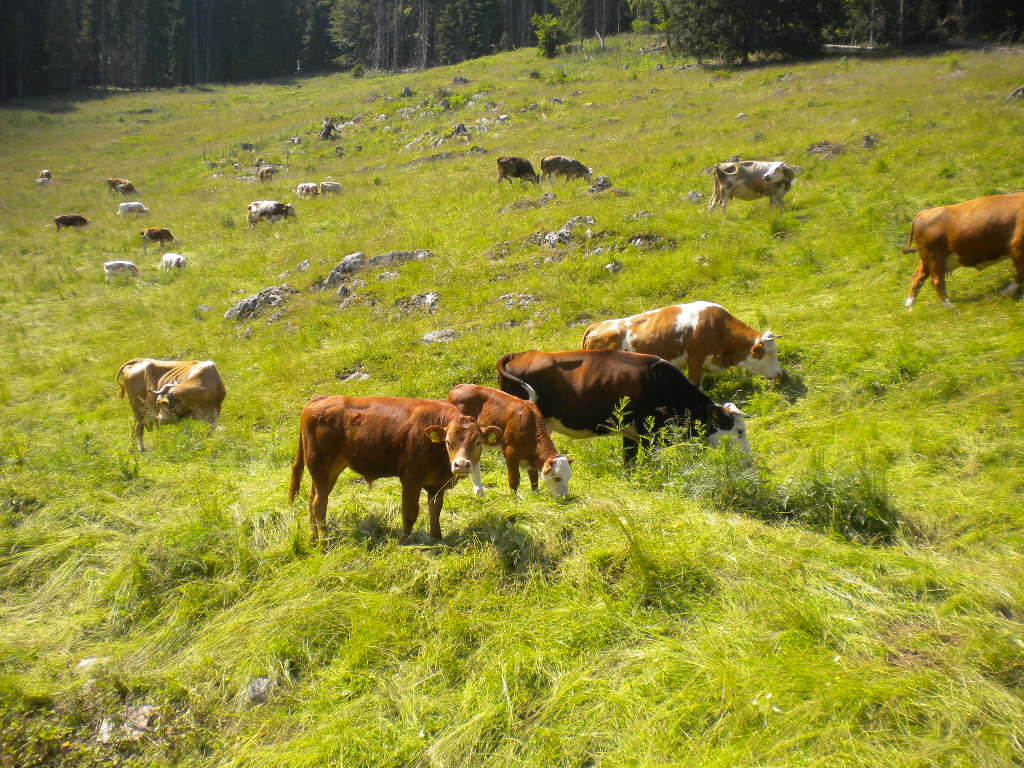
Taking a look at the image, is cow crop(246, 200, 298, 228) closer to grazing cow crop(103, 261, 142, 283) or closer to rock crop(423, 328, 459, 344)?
grazing cow crop(103, 261, 142, 283)

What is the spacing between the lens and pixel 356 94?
203 ft

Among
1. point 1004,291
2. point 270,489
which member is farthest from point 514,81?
point 270,489

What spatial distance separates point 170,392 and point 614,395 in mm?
8780

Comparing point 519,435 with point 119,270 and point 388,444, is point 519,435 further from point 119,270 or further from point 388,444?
point 119,270

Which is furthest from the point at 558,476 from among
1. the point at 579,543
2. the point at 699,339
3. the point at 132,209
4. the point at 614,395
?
the point at 132,209

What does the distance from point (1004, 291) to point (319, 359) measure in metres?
13.0

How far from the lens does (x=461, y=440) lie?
568cm

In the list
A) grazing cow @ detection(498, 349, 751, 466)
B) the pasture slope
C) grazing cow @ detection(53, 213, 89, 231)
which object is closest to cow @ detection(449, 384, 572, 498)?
the pasture slope

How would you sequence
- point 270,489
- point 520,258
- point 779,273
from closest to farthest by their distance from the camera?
1. point 270,489
2. point 779,273
3. point 520,258

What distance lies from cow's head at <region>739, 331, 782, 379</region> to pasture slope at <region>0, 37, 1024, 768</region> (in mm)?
430

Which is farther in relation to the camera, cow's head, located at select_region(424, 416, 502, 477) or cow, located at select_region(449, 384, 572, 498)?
cow, located at select_region(449, 384, 572, 498)

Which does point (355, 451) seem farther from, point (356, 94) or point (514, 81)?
point (356, 94)

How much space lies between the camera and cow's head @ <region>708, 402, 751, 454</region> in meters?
7.45

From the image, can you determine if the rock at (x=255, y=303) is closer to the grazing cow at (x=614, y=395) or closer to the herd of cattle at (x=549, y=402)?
the herd of cattle at (x=549, y=402)
